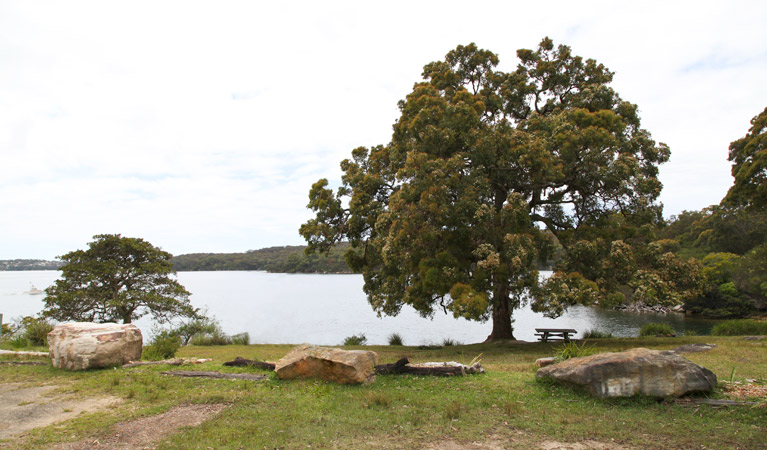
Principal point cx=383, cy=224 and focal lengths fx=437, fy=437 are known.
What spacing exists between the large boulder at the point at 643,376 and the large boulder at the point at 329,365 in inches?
139

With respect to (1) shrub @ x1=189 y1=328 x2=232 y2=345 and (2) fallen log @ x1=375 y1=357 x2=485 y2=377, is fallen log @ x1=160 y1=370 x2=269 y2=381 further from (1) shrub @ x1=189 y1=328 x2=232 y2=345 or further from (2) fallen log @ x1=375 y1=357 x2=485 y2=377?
(1) shrub @ x1=189 y1=328 x2=232 y2=345

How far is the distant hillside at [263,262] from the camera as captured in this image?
99750 millimetres

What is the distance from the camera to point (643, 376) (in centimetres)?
648

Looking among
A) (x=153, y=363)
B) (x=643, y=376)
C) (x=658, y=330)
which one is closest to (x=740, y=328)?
(x=658, y=330)

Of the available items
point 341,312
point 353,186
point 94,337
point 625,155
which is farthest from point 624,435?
point 341,312

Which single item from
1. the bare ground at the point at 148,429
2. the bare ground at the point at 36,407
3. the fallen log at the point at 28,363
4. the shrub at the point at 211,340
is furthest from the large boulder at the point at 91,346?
the shrub at the point at 211,340

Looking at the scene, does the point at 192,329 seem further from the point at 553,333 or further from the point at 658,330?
the point at 658,330

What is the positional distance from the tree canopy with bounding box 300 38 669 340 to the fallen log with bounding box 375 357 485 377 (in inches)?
161

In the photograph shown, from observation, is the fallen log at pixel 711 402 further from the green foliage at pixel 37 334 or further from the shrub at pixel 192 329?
the shrub at pixel 192 329

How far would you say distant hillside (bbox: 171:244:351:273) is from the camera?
99.8m

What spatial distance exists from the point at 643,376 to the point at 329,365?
5036 millimetres

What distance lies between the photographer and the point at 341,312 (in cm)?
4156

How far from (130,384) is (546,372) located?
7630 millimetres

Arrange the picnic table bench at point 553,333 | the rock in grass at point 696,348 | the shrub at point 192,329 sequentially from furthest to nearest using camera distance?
the shrub at point 192,329 → the picnic table bench at point 553,333 → the rock in grass at point 696,348
